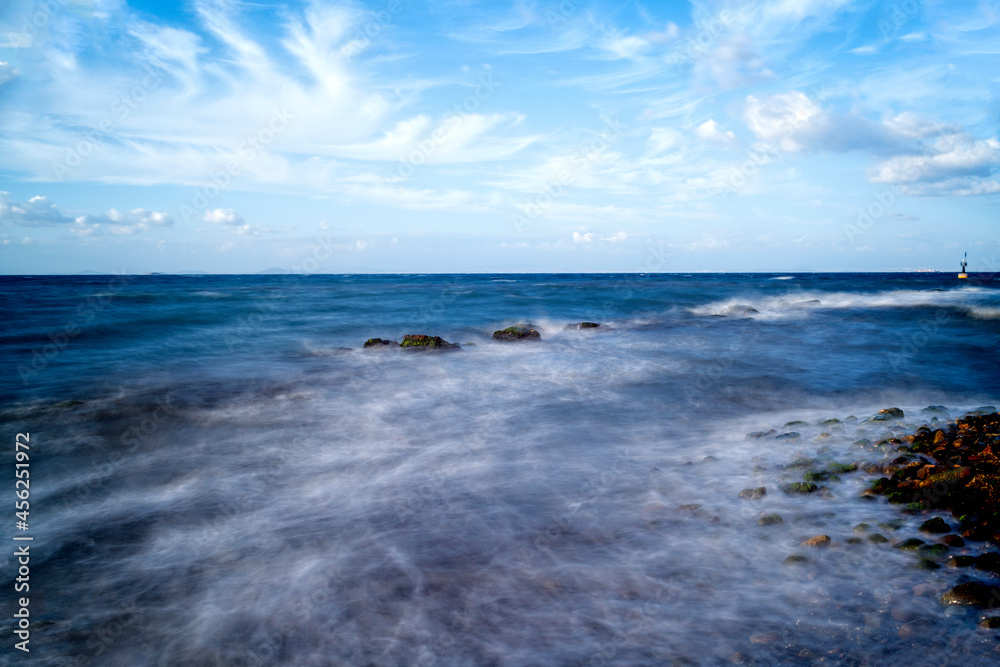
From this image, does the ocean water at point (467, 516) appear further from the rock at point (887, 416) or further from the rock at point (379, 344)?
the rock at point (379, 344)

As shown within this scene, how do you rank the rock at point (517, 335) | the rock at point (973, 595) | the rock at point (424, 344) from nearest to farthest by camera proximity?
the rock at point (973, 595), the rock at point (424, 344), the rock at point (517, 335)

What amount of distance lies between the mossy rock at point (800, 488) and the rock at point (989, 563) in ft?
5.19

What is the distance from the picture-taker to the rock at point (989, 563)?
3.68 meters

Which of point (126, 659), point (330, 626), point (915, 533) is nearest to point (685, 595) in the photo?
point (915, 533)

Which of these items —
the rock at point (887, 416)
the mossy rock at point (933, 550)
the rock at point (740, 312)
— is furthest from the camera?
the rock at point (740, 312)

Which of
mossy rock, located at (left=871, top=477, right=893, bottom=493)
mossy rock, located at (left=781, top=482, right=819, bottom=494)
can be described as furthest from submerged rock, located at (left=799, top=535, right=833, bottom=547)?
mossy rock, located at (left=871, top=477, right=893, bottom=493)

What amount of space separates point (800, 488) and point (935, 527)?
1.19 metres

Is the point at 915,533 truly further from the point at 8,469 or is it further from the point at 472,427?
the point at 8,469

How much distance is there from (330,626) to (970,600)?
4.40 m

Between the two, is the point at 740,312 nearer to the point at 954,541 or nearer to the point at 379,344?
the point at 379,344

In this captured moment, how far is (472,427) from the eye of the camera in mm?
8398

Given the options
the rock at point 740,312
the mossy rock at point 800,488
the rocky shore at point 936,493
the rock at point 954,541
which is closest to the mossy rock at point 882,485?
the rocky shore at point 936,493

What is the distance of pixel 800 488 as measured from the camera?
212 inches

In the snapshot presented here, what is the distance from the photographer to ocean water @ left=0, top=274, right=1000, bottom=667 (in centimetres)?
343
